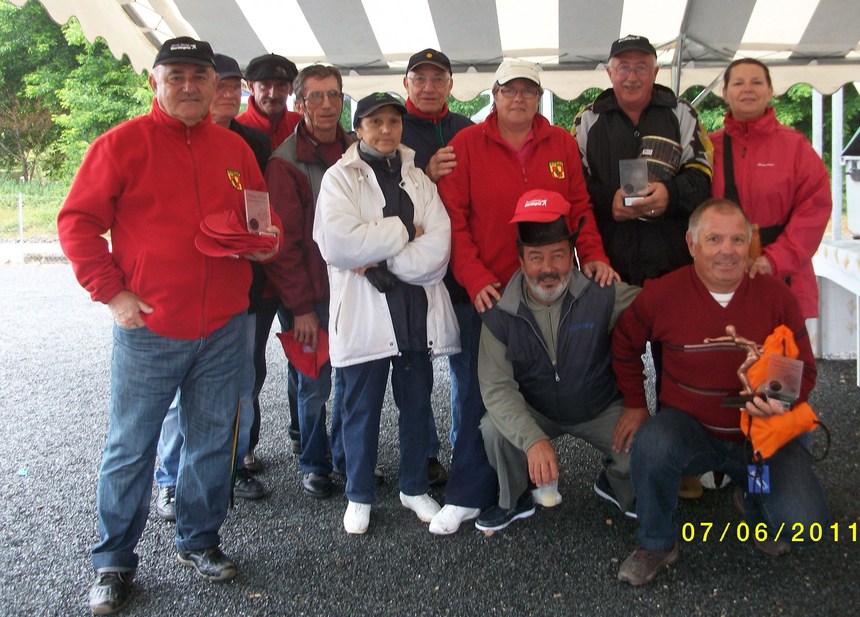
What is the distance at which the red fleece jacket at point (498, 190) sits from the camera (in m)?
3.12

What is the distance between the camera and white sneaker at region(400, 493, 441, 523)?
3217mm

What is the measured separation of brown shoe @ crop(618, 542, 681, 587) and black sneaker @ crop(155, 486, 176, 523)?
200 centimetres

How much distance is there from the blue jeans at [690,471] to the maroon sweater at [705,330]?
0.28 feet

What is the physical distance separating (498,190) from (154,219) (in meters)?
1.43

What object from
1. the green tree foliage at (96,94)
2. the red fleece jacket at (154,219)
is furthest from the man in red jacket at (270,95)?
the green tree foliage at (96,94)

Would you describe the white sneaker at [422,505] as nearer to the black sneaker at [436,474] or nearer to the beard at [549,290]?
the black sneaker at [436,474]

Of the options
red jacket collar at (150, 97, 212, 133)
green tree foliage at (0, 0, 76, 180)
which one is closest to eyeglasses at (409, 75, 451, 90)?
red jacket collar at (150, 97, 212, 133)

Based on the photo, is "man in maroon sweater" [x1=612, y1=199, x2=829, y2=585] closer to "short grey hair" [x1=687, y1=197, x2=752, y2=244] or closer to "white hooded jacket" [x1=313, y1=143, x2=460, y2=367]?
"short grey hair" [x1=687, y1=197, x2=752, y2=244]

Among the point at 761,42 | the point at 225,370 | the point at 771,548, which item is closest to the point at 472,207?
the point at 225,370

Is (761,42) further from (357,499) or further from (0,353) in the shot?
(0,353)

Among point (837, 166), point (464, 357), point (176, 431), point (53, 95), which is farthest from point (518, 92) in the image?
point (53, 95)

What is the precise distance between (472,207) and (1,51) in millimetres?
26363

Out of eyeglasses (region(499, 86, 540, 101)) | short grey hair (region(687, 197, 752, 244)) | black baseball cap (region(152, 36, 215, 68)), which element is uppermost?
black baseball cap (region(152, 36, 215, 68))

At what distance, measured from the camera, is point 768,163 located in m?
3.20
